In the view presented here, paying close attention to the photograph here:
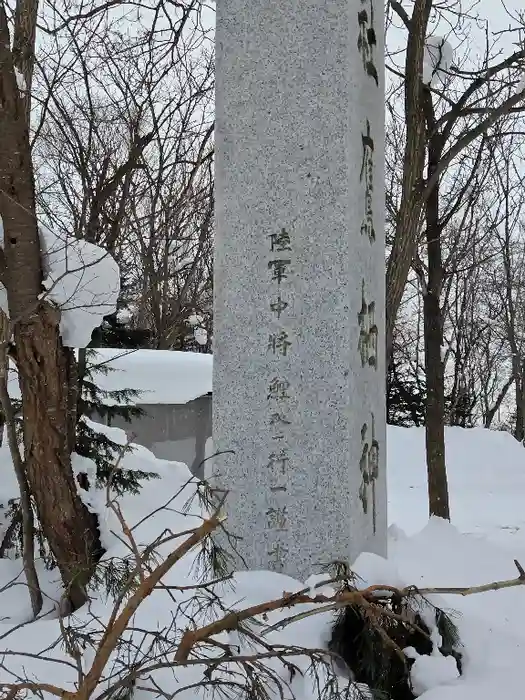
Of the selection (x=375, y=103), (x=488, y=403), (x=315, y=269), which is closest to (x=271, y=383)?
(x=315, y=269)

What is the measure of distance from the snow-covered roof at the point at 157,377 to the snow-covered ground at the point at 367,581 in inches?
72.0

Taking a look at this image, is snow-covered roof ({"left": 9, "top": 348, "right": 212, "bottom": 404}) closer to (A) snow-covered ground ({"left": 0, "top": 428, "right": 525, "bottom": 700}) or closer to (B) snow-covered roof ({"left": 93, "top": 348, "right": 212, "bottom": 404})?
(B) snow-covered roof ({"left": 93, "top": 348, "right": 212, "bottom": 404})

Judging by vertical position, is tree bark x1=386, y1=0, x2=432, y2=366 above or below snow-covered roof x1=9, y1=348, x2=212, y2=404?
above

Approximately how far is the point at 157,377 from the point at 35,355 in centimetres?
493

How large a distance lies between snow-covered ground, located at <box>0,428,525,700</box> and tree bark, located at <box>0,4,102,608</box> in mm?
207

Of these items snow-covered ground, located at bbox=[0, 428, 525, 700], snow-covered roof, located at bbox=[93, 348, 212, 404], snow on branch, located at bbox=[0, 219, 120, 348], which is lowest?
snow-covered ground, located at bbox=[0, 428, 525, 700]

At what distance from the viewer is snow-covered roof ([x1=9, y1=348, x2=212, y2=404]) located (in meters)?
7.76

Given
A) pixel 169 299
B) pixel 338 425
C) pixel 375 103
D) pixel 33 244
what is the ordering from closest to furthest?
pixel 338 425, pixel 375 103, pixel 33 244, pixel 169 299

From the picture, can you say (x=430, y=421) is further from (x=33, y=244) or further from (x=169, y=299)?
(x=169, y=299)

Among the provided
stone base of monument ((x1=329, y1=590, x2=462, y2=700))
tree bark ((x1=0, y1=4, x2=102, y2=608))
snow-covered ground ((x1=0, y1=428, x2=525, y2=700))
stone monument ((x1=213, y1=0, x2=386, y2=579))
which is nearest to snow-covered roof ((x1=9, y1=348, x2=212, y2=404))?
snow-covered ground ((x1=0, y1=428, x2=525, y2=700))

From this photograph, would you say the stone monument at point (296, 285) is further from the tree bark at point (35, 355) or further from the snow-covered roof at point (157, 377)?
the snow-covered roof at point (157, 377)

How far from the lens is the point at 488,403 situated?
1870 centimetres

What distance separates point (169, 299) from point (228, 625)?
11377mm

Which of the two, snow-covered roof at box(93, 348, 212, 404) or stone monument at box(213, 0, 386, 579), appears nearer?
stone monument at box(213, 0, 386, 579)
